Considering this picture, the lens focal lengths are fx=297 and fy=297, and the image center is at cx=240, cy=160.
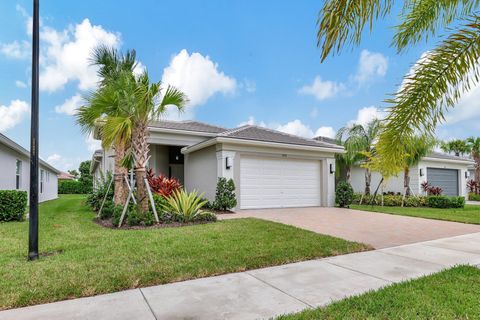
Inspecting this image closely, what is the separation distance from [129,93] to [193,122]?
9614mm

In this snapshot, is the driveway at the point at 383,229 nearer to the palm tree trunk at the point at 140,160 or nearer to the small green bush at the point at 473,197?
the palm tree trunk at the point at 140,160

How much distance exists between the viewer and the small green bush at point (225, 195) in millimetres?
11596

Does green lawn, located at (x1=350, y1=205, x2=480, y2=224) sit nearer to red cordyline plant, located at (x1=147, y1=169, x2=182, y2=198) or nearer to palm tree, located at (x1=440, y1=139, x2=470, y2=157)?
red cordyline plant, located at (x1=147, y1=169, x2=182, y2=198)

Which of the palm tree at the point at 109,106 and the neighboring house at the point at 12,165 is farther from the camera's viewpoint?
the neighboring house at the point at 12,165

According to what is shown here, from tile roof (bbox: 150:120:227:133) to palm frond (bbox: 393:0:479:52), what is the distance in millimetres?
10353

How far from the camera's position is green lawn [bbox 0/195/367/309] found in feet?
12.6

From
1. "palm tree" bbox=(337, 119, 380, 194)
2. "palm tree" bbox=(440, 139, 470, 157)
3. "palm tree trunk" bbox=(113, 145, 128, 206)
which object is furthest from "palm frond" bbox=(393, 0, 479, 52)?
"palm tree" bbox=(440, 139, 470, 157)

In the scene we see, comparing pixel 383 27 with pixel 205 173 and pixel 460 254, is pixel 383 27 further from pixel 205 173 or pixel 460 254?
pixel 205 173

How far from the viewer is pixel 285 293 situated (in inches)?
148

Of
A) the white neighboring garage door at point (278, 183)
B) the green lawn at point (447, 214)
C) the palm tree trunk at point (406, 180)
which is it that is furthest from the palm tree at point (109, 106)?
the palm tree trunk at point (406, 180)

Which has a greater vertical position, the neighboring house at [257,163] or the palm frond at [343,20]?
the palm frond at [343,20]

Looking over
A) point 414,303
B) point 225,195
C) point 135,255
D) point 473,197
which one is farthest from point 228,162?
point 473,197

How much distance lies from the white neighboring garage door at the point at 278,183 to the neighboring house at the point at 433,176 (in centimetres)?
707

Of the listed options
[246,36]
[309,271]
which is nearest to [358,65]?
[246,36]
